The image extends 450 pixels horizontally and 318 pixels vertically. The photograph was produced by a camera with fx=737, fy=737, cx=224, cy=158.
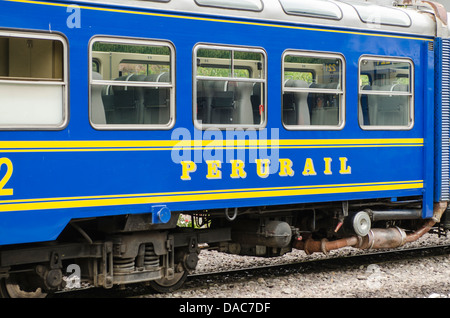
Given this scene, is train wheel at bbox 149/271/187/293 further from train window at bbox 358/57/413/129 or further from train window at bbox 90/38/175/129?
train window at bbox 358/57/413/129

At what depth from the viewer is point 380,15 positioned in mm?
9844

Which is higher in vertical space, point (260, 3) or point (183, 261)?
point (260, 3)

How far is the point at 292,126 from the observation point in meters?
8.87

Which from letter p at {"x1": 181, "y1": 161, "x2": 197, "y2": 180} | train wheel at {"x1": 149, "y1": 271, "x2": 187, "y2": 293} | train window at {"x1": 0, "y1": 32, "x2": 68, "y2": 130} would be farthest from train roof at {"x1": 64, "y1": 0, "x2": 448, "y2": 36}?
train wheel at {"x1": 149, "y1": 271, "x2": 187, "y2": 293}

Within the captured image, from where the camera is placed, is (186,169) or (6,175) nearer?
(6,175)

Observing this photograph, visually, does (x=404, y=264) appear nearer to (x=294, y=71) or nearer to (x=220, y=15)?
(x=294, y=71)

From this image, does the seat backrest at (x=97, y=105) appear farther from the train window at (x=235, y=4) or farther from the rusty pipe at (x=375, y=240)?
the rusty pipe at (x=375, y=240)

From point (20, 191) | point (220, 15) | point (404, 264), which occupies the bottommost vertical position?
point (404, 264)

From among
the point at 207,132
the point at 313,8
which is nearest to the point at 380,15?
the point at 313,8

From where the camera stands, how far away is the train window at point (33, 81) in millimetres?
6930

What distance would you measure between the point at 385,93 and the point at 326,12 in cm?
144

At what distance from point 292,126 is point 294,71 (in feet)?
2.21

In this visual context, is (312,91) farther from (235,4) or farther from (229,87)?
(235,4)
